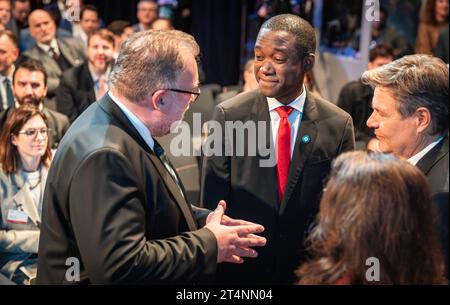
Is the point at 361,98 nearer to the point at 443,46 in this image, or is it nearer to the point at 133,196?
the point at 443,46

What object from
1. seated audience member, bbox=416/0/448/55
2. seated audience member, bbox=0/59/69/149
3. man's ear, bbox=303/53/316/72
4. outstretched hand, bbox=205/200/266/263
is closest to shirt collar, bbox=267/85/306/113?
man's ear, bbox=303/53/316/72

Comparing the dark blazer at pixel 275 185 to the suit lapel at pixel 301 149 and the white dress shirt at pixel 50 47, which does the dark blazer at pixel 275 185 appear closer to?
the suit lapel at pixel 301 149

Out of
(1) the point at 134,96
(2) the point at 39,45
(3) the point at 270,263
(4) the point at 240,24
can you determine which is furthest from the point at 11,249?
(4) the point at 240,24

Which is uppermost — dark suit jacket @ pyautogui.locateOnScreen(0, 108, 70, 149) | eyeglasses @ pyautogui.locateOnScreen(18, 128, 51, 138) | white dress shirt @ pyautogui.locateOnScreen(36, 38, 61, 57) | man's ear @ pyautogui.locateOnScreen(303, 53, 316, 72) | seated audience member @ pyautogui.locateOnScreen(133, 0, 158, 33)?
seated audience member @ pyautogui.locateOnScreen(133, 0, 158, 33)

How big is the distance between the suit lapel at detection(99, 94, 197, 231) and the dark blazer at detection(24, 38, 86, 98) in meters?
3.88

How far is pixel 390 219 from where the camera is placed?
5.03 ft

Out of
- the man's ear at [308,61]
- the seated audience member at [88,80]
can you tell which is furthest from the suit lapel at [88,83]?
the man's ear at [308,61]

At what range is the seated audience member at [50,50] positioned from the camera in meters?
5.92

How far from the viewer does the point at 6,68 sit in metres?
5.14

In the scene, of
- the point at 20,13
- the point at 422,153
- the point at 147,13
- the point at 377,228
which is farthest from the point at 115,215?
the point at 20,13

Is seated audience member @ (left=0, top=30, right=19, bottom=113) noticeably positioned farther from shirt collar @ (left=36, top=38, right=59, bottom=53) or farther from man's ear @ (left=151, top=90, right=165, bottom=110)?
man's ear @ (left=151, top=90, right=165, bottom=110)

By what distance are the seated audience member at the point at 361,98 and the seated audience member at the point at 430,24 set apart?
1159 millimetres

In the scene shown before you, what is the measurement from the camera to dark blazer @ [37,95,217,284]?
1.74m
